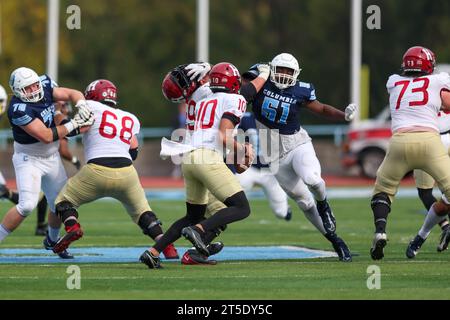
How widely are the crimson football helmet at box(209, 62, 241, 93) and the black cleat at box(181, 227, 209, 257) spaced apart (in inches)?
50.3

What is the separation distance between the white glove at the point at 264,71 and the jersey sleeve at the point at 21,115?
7.08 ft

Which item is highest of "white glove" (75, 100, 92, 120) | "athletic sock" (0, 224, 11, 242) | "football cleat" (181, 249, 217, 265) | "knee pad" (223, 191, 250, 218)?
"white glove" (75, 100, 92, 120)

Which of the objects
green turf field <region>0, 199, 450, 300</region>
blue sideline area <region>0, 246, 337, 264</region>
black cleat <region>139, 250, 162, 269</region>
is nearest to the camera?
green turf field <region>0, 199, 450, 300</region>

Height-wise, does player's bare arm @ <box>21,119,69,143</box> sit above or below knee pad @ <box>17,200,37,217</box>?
above

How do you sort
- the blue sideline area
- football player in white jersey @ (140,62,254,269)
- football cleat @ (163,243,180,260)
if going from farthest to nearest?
the blue sideline area → football cleat @ (163,243,180,260) → football player in white jersey @ (140,62,254,269)

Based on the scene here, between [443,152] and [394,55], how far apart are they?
25.8 metres

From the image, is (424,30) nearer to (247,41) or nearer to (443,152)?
(247,41)

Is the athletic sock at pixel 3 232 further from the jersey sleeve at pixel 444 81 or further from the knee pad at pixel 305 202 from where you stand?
the jersey sleeve at pixel 444 81

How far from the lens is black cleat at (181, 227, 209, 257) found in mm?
9723

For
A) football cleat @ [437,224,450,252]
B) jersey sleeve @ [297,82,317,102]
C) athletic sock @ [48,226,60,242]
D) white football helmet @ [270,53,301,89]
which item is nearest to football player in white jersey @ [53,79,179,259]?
athletic sock @ [48,226,60,242]

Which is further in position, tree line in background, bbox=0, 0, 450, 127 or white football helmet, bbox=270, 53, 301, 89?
tree line in background, bbox=0, 0, 450, 127

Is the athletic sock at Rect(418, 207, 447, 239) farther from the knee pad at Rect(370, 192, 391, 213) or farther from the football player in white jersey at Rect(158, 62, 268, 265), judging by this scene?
the football player in white jersey at Rect(158, 62, 268, 265)

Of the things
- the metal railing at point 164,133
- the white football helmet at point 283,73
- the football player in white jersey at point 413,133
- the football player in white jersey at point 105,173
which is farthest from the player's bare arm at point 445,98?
the metal railing at point 164,133
